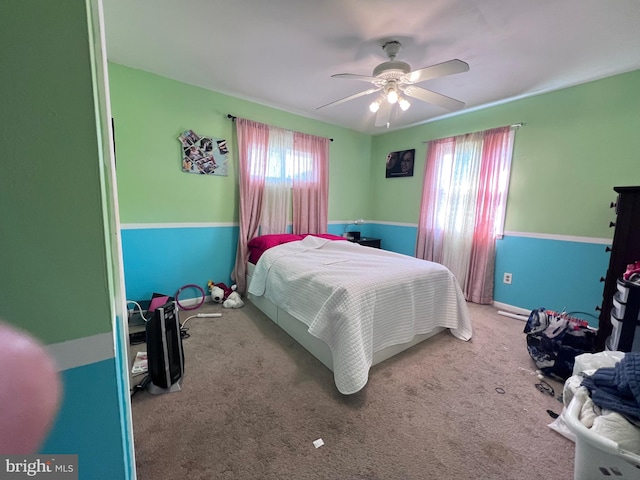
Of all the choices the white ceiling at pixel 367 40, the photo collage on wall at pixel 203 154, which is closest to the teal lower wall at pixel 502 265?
the photo collage on wall at pixel 203 154

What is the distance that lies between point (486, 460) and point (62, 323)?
1.75 m

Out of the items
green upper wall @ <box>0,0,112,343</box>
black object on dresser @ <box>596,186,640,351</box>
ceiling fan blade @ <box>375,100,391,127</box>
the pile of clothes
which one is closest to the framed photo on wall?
ceiling fan blade @ <box>375,100,391,127</box>

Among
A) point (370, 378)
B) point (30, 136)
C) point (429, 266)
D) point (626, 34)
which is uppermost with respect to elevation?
point (626, 34)

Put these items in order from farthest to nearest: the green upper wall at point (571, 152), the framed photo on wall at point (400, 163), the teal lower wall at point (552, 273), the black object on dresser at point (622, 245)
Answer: the framed photo on wall at point (400, 163) < the teal lower wall at point (552, 273) < the green upper wall at point (571, 152) < the black object on dresser at point (622, 245)

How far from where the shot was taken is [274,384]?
5.44ft

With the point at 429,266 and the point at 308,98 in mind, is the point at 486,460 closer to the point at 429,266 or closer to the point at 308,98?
the point at 429,266

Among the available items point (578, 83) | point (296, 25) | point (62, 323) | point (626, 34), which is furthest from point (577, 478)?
point (578, 83)

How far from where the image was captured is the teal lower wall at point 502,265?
2432 millimetres

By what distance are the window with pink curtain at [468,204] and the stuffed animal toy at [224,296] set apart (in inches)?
104

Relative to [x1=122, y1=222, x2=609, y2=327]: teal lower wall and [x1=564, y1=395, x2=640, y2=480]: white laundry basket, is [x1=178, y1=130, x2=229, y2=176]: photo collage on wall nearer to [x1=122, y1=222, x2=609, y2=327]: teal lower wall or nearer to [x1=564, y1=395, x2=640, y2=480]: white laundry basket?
[x1=122, y1=222, x2=609, y2=327]: teal lower wall

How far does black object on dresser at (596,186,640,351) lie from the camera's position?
1673mm

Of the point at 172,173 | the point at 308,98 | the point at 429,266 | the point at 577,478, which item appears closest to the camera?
the point at 577,478

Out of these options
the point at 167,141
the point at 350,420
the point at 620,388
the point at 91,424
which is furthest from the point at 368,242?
the point at 91,424

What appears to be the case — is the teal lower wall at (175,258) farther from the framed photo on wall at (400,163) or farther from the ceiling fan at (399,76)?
the framed photo on wall at (400,163)
